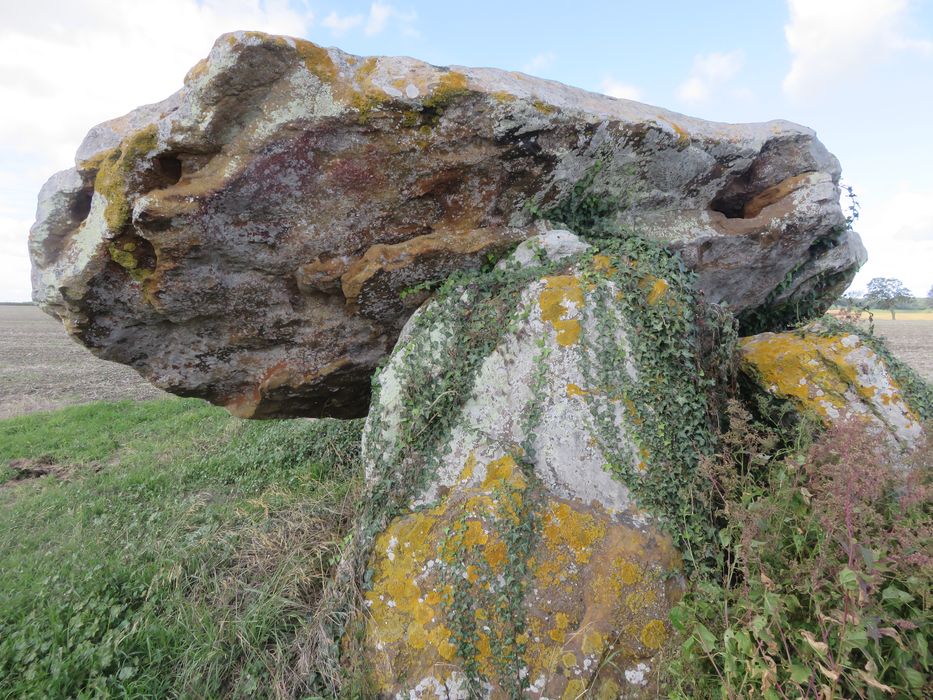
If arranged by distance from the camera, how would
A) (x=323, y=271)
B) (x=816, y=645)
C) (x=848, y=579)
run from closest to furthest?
(x=816, y=645) < (x=848, y=579) < (x=323, y=271)

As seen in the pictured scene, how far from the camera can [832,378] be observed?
Result: 4.38 metres

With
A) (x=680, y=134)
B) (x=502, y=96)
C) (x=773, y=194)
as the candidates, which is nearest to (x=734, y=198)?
(x=773, y=194)

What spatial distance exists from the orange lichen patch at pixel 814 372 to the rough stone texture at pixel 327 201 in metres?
1.27

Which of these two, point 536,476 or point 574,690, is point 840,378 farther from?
point 574,690

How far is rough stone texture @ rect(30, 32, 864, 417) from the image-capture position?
4.09m

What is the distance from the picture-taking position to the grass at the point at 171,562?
3.36 meters

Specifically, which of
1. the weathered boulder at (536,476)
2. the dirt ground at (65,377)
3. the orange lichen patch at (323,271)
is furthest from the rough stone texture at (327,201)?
the dirt ground at (65,377)

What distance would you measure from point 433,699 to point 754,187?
5685 millimetres

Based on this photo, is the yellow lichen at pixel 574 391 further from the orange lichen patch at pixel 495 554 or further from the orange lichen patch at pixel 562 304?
the orange lichen patch at pixel 495 554

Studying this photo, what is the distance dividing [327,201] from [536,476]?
2650mm

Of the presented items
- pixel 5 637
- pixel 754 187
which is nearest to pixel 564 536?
pixel 5 637

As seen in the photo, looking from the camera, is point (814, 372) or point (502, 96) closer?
point (502, 96)

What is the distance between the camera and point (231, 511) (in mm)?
5156

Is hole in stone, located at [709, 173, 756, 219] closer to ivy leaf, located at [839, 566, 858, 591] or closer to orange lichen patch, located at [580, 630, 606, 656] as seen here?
ivy leaf, located at [839, 566, 858, 591]
